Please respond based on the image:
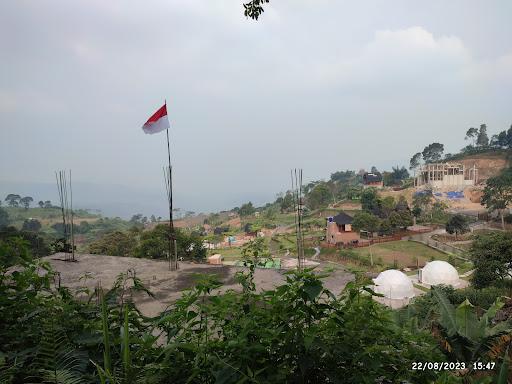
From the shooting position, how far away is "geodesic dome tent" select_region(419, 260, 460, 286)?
20984mm

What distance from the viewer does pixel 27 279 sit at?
202 cm

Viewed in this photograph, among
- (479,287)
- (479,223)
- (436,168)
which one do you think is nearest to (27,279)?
(479,287)

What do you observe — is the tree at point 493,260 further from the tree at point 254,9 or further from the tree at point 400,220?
the tree at point 400,220

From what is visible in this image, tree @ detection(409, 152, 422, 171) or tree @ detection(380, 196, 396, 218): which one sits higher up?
tree @ detection(409, 152, 422, 171)

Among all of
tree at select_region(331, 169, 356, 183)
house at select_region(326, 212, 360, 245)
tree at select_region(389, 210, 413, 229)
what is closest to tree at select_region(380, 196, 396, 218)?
tree at select_region(389, 210, 413, 229)

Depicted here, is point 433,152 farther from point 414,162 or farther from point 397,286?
point 397,286

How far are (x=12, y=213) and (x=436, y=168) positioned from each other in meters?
107

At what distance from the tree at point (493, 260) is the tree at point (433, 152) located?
264 ft

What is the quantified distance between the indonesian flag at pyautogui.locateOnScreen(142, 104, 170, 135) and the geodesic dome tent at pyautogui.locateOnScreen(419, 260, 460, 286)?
1994 centimetres

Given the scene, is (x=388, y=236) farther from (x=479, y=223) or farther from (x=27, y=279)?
(x=27, y=279)

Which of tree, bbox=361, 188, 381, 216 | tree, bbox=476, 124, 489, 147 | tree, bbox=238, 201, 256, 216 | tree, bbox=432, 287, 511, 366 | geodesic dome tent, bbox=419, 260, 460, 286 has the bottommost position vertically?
tree, bbox=238, 201, 256, 216

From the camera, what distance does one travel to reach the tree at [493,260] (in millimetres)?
15250

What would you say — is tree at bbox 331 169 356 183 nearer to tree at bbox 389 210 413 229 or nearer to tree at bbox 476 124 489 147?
tree at bbox 476 124 489 147

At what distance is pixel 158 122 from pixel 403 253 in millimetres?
29450
